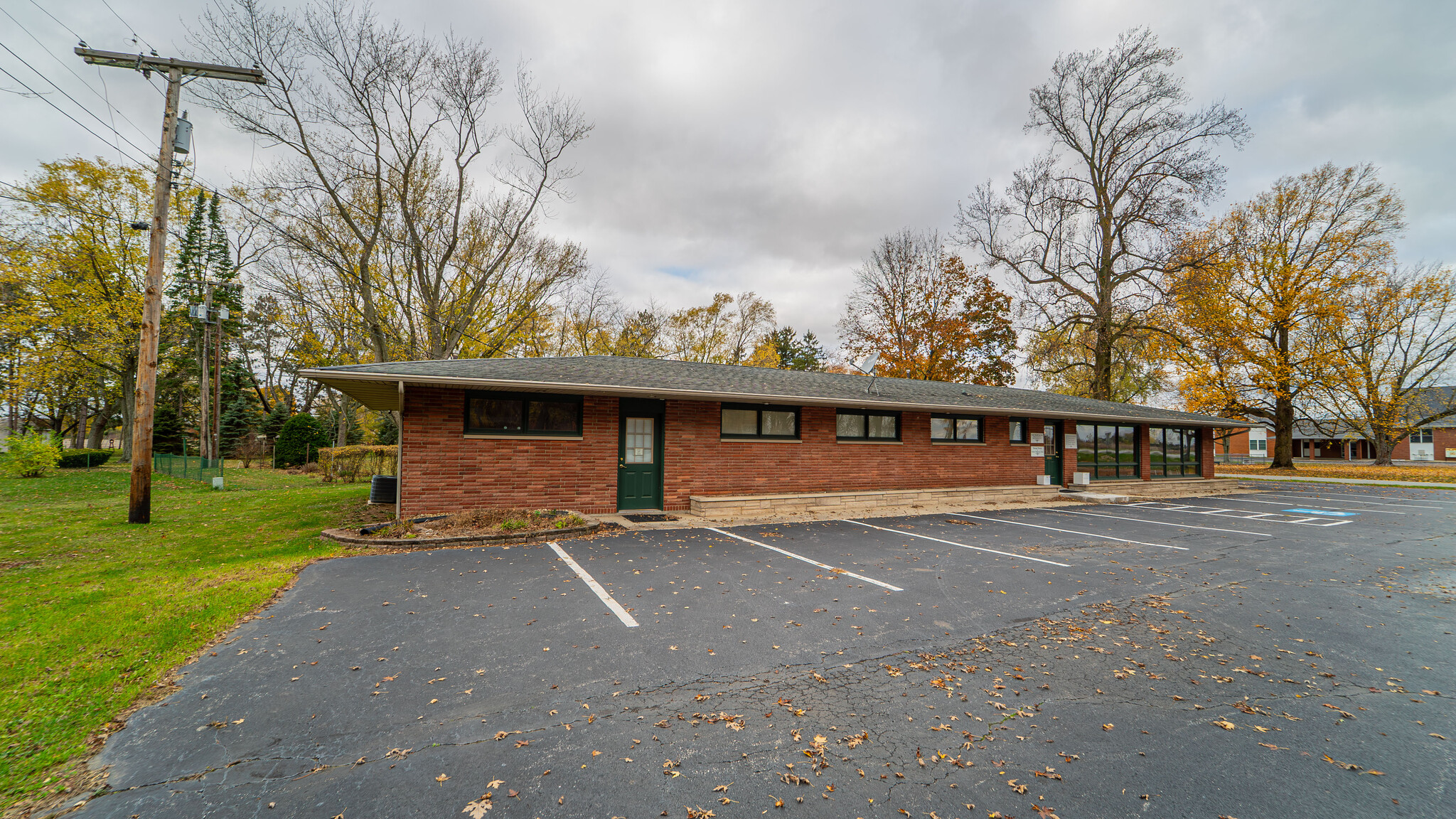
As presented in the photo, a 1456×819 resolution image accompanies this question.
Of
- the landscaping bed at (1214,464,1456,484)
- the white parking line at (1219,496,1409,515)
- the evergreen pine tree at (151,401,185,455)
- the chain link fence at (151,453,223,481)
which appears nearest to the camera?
the white parking line at (1219,496,1409,515)

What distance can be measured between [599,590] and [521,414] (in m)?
5.53

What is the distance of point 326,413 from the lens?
115 feet

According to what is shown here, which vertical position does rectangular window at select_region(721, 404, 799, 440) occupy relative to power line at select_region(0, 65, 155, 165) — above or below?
below

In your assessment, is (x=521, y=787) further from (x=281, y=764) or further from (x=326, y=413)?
(x=326, y=413)

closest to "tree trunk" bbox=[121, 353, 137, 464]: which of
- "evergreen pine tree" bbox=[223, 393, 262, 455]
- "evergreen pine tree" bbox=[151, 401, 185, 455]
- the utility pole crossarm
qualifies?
"evergreen pine tree" bbox=[151, 401, 185, 455]

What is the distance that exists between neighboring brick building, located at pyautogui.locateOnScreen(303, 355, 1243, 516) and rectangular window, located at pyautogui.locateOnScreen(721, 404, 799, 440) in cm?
3

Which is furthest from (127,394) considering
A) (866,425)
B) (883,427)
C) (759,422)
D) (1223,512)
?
(1223,512)

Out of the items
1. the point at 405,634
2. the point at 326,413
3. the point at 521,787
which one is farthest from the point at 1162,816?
the point at 326,413

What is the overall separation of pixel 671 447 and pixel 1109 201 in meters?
25.0

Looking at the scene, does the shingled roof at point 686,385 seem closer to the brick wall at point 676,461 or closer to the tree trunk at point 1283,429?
the brick wall at point 676,461

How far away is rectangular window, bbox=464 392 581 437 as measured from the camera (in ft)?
33.0

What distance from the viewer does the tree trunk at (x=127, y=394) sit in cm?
2381

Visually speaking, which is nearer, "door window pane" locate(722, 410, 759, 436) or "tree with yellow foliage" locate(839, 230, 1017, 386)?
"door window pane" locate(722, 410, 759, 436)

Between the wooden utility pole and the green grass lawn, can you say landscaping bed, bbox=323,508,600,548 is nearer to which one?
the green grass lawn
